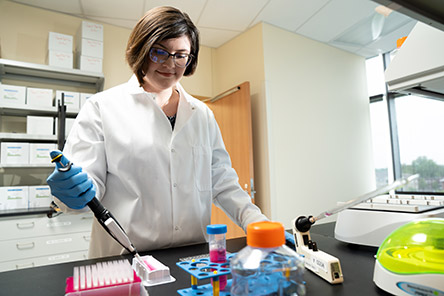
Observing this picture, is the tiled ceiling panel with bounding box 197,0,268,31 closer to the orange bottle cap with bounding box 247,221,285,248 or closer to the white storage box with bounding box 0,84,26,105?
the white storage box with bounding box 0,84,26,105

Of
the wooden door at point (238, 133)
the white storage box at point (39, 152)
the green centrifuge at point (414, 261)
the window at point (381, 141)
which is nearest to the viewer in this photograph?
the green centrifuge at point (414, 261)

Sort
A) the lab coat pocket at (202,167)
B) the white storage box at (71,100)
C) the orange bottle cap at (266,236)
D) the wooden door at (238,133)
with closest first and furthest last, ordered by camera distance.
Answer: the orange bottle cap at (266,236) → the lab coat pocket at (202,167) → the white storage box at (71,100) → the wooden door at (238,133)

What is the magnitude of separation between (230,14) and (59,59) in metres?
1.63

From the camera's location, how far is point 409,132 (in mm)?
3439

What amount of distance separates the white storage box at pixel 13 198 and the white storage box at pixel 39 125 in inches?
18.3

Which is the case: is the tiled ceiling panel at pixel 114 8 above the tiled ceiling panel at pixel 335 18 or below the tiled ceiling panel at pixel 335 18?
above

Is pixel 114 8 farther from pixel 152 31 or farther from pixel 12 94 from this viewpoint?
pixel 152 31

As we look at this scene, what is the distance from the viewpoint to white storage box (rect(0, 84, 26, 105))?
7.52 feet

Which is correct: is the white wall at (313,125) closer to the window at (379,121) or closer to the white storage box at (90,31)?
the window at (379,121)

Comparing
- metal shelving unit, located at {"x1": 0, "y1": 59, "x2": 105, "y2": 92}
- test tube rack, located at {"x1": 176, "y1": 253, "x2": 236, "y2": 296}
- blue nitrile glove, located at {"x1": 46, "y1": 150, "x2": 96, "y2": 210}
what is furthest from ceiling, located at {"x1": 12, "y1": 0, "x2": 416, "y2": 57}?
test tube rack, located at {"x1": 176, "y1": 253, "x2": 236, "y2": 296}

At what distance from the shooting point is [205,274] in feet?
1.58

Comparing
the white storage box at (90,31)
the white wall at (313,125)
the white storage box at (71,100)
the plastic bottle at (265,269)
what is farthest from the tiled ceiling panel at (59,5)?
the plastic bottle at (265,269)

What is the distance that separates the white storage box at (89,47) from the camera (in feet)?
8.47

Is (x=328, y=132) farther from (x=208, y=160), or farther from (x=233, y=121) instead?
(x=208, y=160)
